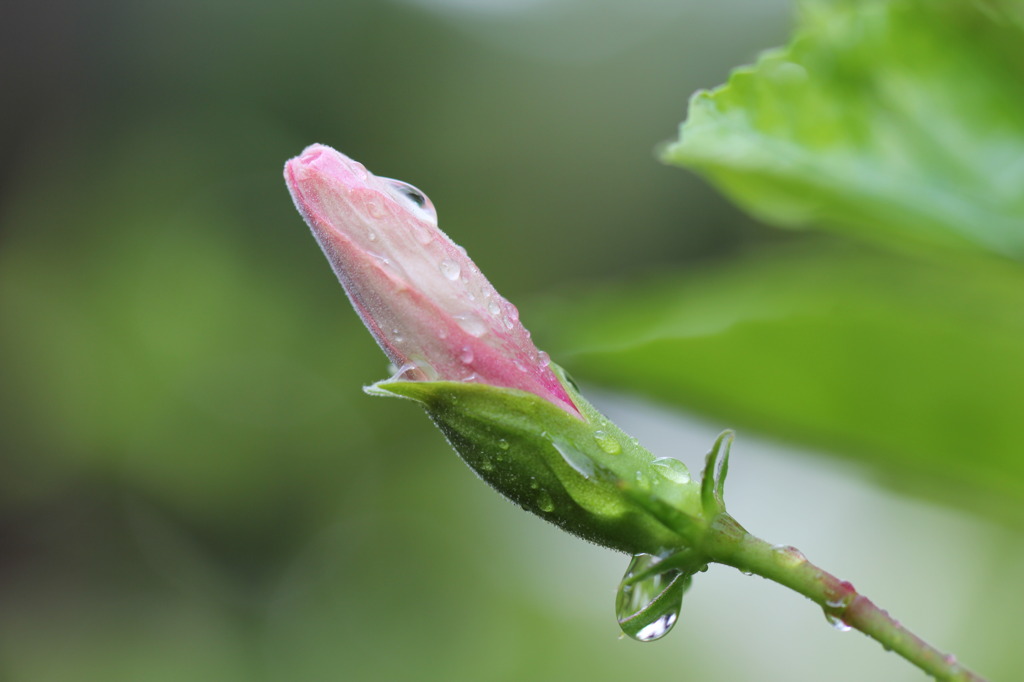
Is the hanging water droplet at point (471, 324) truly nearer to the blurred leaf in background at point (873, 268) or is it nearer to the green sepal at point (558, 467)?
the green sepal at point (558, 467)

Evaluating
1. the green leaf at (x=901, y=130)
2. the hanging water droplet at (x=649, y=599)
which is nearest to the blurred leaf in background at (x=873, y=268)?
the green leaf at (x=901, y=130)

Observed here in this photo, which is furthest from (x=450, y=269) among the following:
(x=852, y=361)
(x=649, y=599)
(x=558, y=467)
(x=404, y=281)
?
(x=852, y=361)

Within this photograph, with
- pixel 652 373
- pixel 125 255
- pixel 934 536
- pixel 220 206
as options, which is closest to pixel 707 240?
pixel 220 206

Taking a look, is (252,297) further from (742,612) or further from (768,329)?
(768,329)

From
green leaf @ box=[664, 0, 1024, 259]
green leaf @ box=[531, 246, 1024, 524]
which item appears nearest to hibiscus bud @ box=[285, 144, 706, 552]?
green leaf @ box=[664, 0, 1024, 259]

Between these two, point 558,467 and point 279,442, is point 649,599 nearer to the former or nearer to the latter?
point 558,467

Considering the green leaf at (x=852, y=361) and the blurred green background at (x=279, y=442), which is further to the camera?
the blurred green background at (x=279, y=442)
